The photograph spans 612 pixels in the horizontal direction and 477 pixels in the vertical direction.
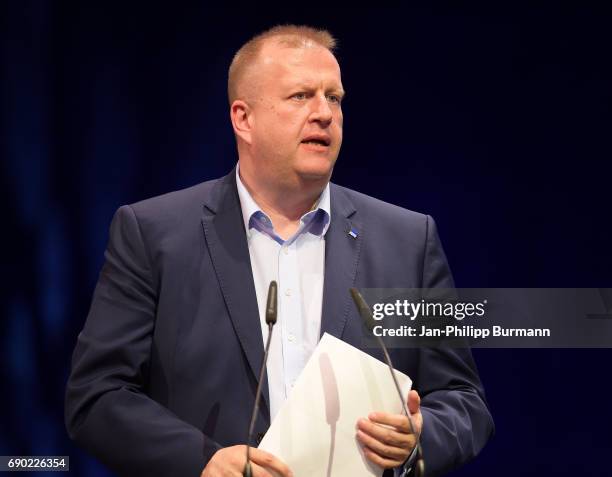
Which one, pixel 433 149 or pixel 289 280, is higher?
pixel 433 149

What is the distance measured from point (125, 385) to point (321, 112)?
799 millimetres

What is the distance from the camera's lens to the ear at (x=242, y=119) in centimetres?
254

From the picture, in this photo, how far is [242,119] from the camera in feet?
8.40

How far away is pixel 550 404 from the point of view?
3527 millimetres

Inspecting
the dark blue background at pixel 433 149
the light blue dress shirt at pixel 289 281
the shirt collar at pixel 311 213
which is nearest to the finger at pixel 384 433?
the light blue dress shirt at pixel 289 281

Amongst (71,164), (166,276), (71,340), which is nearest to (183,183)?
(71,164)

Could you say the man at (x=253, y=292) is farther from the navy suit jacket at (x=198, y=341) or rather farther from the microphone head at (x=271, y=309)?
the microphone head at (x=271, y=309)

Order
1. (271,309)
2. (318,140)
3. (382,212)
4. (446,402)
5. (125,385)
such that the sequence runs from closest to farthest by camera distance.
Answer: (271,309)
(125,385)
(446,402)
(318,140)
(382,212)

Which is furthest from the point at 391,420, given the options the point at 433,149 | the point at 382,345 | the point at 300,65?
the point at 433,149

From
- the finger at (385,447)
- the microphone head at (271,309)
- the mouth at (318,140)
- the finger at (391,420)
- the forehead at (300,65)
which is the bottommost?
the finger at (385,447)

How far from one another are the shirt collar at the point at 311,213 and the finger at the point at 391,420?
607 mm

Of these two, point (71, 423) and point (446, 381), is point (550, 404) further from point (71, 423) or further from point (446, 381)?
point (71, 423)

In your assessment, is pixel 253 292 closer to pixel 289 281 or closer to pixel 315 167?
pixel 289 281

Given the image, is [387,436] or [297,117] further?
[297,117]
